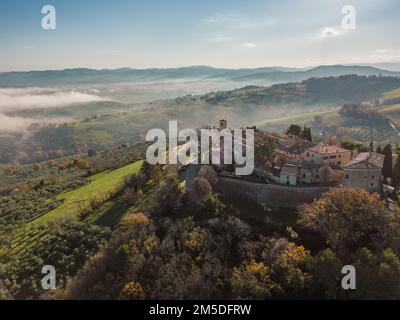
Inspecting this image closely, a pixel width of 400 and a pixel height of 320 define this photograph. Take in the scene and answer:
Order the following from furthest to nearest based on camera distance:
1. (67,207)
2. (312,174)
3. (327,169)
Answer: (67,207)
(312,174)
(327,169)

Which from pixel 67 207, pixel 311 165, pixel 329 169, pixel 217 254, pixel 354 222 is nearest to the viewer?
pixel 217 254

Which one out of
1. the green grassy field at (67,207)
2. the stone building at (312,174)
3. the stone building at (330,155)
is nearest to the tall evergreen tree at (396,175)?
the stone building at (330,155)

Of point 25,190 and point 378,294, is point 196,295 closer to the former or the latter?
point 378,294

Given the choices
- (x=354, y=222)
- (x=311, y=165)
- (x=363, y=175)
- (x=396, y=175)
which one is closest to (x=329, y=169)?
(x=311, y=165)

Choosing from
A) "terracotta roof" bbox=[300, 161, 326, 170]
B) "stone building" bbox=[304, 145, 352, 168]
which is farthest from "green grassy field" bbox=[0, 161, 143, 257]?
"stone building" bbox=[304, 145, 352, 168]

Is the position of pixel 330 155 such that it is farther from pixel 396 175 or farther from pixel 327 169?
pixel 396 175

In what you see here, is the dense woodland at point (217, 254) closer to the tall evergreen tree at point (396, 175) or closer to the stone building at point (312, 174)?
the stone building at point (312, 174)

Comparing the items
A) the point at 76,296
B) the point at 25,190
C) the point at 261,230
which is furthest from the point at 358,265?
the point at 25,190
